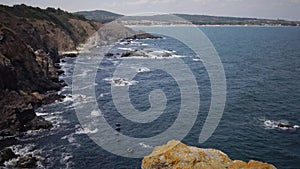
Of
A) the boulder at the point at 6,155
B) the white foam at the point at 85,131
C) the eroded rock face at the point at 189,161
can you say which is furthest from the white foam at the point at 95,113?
the eroded rock face at the point at 189,161

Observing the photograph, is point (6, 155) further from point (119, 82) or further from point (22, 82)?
point (119, 82)

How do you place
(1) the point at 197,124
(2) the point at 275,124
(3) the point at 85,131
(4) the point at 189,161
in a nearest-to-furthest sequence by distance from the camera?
(4) the point at 189,161
(3) the point at 85,131
(2) the point at 275,124
(1) the point at 197,124

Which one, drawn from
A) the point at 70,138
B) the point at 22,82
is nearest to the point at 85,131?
the point at 70,138

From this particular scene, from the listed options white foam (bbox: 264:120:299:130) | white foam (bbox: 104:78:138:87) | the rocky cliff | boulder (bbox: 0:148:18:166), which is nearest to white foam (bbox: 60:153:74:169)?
boulder (bbox: 0:148:18:166)

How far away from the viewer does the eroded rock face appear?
17.4 meters

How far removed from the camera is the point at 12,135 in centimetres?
4222

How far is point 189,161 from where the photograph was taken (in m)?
17.5

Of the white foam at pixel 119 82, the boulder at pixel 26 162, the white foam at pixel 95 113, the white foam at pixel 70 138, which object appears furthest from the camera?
the white foam at pixel 119 82

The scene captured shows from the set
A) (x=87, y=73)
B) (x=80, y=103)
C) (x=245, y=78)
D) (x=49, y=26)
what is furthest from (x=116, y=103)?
(x=49, y=26)

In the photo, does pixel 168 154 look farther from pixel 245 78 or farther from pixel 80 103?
pixel 245 78

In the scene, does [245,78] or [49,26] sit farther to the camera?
[49,26]

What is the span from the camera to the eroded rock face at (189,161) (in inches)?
686

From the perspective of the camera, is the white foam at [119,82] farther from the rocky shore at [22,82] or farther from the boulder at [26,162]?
the boulder at [26,162]

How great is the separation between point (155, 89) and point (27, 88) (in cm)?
2951
